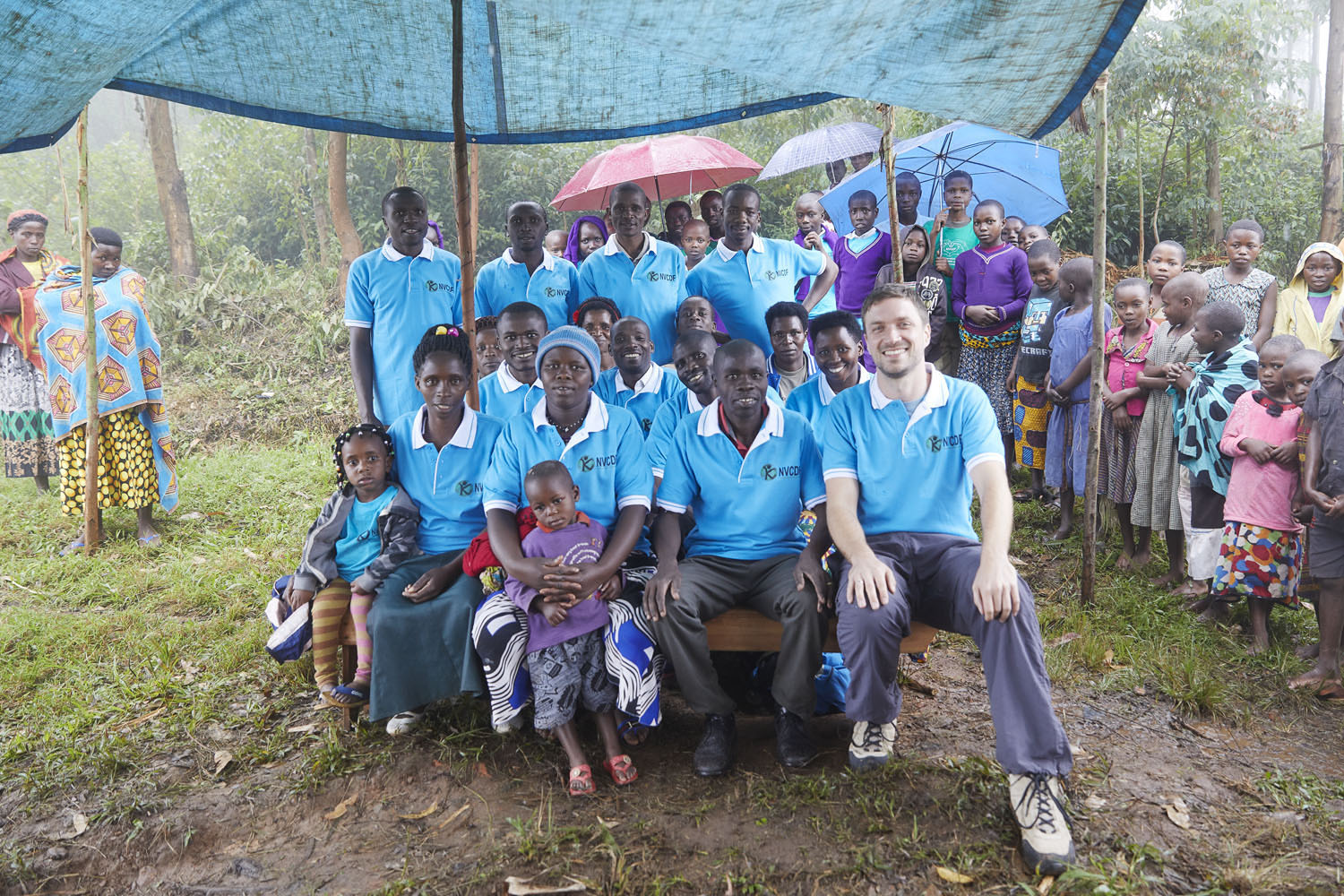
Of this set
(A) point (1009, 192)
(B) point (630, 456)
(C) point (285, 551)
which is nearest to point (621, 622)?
(B) point (630, 456)

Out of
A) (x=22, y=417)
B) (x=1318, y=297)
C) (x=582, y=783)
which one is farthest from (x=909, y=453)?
(x=22, y=417)

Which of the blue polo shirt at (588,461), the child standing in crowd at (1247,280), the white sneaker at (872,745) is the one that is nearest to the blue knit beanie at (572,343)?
the blue polo shirt at (588,461)

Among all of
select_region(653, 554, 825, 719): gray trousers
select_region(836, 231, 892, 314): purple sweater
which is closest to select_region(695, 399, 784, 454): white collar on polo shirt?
select_region(653, 554, 825, 719): gray trousers

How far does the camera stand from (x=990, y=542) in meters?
2.97

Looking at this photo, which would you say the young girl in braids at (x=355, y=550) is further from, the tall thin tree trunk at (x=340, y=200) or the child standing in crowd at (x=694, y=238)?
the tall thin tree trunk at (x=340, y=200)

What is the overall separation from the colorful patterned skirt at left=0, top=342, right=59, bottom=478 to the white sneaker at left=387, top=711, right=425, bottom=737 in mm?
4871

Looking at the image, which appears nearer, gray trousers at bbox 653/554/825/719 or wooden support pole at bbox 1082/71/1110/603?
gray trousers at bbox 653/554/825/719

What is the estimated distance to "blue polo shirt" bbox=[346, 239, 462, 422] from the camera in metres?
4.57

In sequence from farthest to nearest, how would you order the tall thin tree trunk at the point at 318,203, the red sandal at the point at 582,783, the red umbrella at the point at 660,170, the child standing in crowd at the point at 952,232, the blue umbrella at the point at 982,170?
1. the tall thin tree trunk at the point at 318,203
2. the blue umbrella at the point at 982,170
3. the red umbrella at the point at 660,170
4. the child standing in crowd at the point at 952,232
5. the red sandal at the point at 582,783

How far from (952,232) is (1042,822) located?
4.74 metres

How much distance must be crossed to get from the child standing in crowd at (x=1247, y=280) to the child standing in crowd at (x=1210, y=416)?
3.52 ft

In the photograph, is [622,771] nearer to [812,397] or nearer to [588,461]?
[588,461]

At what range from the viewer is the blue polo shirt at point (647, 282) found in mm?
4918

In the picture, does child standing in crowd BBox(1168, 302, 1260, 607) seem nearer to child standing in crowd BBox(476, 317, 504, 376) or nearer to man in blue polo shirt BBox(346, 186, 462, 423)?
child standing in crowd BBox(476, 317, 504, 376)
